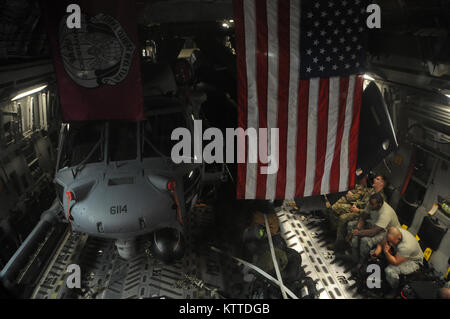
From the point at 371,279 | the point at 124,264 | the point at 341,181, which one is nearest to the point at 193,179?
the point at 124,264

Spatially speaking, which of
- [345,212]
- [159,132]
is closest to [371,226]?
[345,212]

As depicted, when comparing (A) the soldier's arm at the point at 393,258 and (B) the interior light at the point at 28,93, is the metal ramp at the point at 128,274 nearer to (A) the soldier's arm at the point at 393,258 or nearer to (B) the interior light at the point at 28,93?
(A) the soldier's arm at the point at 393,258

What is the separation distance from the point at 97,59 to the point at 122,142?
1465mm

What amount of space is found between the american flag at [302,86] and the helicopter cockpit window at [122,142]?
1.94 m

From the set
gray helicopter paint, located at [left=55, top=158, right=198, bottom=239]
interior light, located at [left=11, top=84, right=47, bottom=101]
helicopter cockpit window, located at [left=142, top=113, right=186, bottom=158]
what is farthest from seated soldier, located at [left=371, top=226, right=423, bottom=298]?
interior light, located at [left=11, top=84, right=47, bottom=101]

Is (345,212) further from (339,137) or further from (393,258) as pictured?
(339,137)

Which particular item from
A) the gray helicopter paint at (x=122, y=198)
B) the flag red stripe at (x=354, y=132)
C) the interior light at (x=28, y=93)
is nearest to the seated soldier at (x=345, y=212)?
the flag red stripe at (x=354, y=132)

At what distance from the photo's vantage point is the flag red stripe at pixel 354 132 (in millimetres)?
4125

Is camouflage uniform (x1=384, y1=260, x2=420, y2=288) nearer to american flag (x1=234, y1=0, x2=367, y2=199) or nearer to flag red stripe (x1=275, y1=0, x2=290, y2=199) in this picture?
A: american flag (x1=234, y1=0, x2=367, y2=199)

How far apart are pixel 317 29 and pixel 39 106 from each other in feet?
21.7

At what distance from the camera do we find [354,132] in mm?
4305

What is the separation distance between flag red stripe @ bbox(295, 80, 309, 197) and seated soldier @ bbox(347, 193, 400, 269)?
1717mm

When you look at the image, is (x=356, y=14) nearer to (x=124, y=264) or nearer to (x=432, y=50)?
(x=432, y=50)

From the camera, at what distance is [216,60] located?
6.18 m
